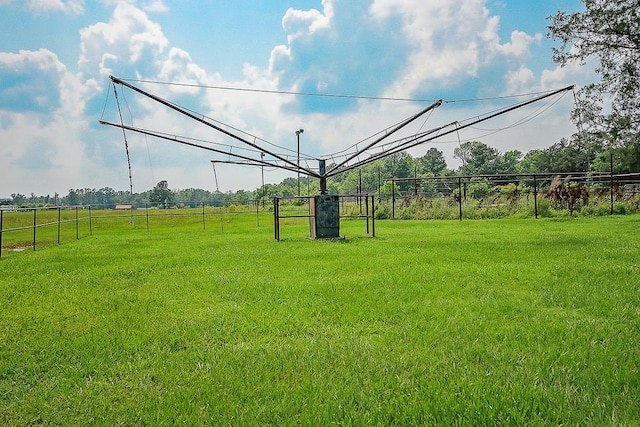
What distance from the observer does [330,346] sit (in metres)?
3.90

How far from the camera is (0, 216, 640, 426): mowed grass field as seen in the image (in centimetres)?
281

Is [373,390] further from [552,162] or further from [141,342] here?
[552,162]

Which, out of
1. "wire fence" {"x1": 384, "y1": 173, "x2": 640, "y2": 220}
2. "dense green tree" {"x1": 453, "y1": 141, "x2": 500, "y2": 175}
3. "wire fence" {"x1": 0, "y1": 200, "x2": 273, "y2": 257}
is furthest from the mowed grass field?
"dense green tree" {"x1": 453, "y1": 141, "x2": 500, "y2": 175}

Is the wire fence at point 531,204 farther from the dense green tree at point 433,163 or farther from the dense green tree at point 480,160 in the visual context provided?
the dense green tree at point 433,163

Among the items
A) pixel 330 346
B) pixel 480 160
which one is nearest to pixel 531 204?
pixel 330 346

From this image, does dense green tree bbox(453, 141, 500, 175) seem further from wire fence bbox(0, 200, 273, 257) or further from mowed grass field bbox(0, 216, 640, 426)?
mowed grass field bbox(0, 216, 640, 426)

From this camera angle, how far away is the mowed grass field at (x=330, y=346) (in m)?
2.81

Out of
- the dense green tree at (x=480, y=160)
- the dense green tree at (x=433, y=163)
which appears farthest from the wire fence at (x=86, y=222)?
the dense green tree at (x=433, y=163)

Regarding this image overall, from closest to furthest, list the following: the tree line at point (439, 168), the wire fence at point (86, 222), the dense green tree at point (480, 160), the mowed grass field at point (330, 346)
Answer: the mowed grass field at point (330, 346) → the wire fence at point (86, 222) → the tree line at point (439, 168) → the dense green tree at point (480, 160)

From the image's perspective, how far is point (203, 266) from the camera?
8.90 m

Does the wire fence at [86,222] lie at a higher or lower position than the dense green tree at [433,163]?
lower

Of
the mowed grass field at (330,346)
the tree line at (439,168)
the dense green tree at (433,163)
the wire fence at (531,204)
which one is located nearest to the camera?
the mowed grass field at (330,346)

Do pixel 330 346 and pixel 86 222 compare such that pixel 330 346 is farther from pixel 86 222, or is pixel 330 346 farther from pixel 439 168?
pixel 439 168

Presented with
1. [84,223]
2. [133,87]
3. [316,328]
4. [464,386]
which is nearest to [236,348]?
[316,328]
